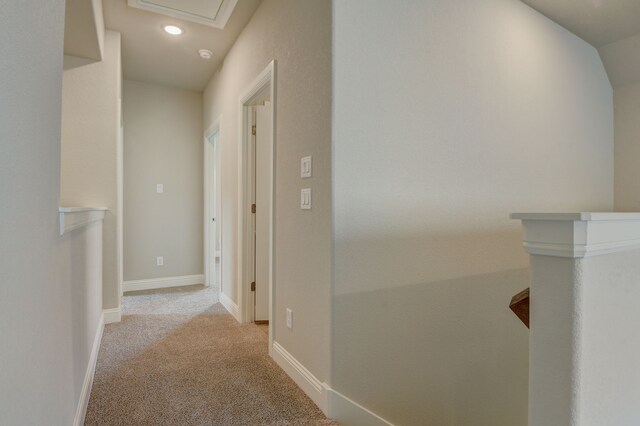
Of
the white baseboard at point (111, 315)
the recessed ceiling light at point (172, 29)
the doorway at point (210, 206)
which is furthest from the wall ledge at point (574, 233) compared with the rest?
the doorway at point (210, 206)

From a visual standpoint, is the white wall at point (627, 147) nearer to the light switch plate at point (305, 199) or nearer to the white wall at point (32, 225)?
the light switch plate at point (305, 199)

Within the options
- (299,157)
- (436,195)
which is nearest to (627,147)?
(436,195)

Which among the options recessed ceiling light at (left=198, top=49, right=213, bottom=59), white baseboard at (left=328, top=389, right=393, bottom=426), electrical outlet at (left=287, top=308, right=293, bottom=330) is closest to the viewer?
white baseboard at (left=328, top=389, right=393, bottom=426)

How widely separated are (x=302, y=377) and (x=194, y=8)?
109 inches

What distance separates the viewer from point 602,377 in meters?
0.84

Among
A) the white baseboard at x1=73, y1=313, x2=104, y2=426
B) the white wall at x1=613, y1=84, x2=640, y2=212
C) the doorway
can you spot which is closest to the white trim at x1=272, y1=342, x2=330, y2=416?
the white baseboard at x1=73, y1=313, x2=104, y2=426

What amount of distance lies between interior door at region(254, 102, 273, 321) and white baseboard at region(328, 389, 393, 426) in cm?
156

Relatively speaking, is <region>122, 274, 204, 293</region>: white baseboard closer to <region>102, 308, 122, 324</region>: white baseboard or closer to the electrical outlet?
<region>102, 308, 122, 324</region>: white baseboard

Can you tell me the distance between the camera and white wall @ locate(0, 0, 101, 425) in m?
0.68

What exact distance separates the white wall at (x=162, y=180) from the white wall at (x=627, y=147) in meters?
4.50

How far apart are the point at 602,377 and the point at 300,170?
1632mm

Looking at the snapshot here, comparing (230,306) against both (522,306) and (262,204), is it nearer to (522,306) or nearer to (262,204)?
(262,204)

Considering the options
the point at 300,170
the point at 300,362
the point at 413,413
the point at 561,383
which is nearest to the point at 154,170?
the point at 300,170

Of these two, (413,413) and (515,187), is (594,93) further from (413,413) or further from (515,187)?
(413,413)
